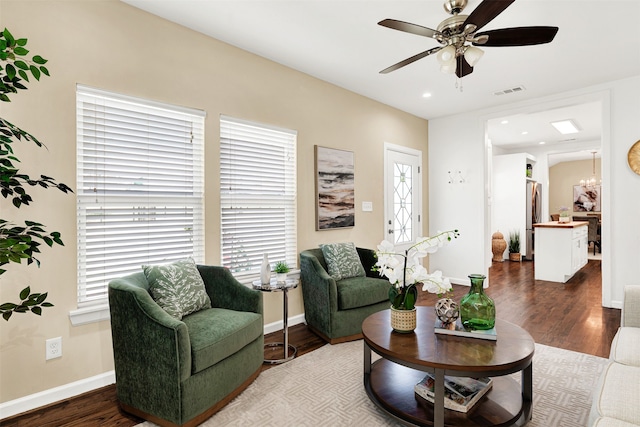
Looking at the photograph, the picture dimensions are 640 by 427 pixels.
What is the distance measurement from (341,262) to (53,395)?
7.99 ft

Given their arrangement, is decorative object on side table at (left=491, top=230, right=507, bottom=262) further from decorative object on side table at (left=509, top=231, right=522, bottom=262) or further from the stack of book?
the stack of book

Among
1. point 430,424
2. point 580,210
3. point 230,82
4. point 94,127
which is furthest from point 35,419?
point 580,210

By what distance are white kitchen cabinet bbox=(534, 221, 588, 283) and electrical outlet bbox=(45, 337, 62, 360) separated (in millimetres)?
6508

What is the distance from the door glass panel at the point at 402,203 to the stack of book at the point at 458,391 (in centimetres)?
309

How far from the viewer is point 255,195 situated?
3.34 m

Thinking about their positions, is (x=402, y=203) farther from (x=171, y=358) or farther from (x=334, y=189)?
(x=171, y=358)

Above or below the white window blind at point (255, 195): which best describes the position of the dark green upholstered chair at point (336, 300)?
below

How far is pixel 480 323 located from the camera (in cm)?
197

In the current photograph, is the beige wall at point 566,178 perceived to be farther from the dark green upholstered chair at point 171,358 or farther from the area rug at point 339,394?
the dark green upholstered chair at point 171,358

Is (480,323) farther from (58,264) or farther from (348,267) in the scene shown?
(58,264)

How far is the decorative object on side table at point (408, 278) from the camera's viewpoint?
79.7 inches

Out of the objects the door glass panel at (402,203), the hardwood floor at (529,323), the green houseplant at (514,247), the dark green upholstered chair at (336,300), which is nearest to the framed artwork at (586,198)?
the green houseplant at (514,247)

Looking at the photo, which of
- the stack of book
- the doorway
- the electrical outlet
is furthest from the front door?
the electrical outlet

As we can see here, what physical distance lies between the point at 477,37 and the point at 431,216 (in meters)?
3.90
